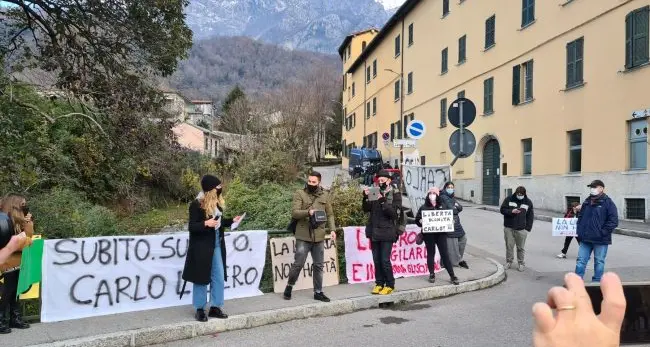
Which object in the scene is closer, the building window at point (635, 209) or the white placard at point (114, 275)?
the white placard at point (114, 275)

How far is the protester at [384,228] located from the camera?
26.2ft

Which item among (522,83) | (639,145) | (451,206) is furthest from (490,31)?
(451,206)

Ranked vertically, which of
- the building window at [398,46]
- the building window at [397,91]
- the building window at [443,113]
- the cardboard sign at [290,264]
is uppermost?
the building window at [398,46]

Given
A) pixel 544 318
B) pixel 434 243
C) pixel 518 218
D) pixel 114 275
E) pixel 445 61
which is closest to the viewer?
pixel 544 318

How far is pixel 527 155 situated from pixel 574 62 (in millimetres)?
5033

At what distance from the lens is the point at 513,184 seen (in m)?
24.6

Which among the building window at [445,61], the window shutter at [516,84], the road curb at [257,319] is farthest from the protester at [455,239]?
the building window at [445,61]

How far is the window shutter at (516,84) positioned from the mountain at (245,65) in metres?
42.3

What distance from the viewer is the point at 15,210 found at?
6.22 m

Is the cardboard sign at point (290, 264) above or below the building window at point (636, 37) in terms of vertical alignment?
below

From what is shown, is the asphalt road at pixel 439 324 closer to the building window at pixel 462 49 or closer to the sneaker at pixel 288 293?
the sneaker at pixel 288 293

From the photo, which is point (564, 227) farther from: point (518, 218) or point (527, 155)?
point (527, 155)

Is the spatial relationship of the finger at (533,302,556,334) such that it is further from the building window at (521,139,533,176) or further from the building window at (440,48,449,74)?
the building window at (440,48,449,74)

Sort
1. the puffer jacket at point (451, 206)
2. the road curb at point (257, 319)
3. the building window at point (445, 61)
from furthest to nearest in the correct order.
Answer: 1. the building window at point (445, 61)
2. the puffer jacket at point (451, 206)
3. the road curb at point (257, 319)
